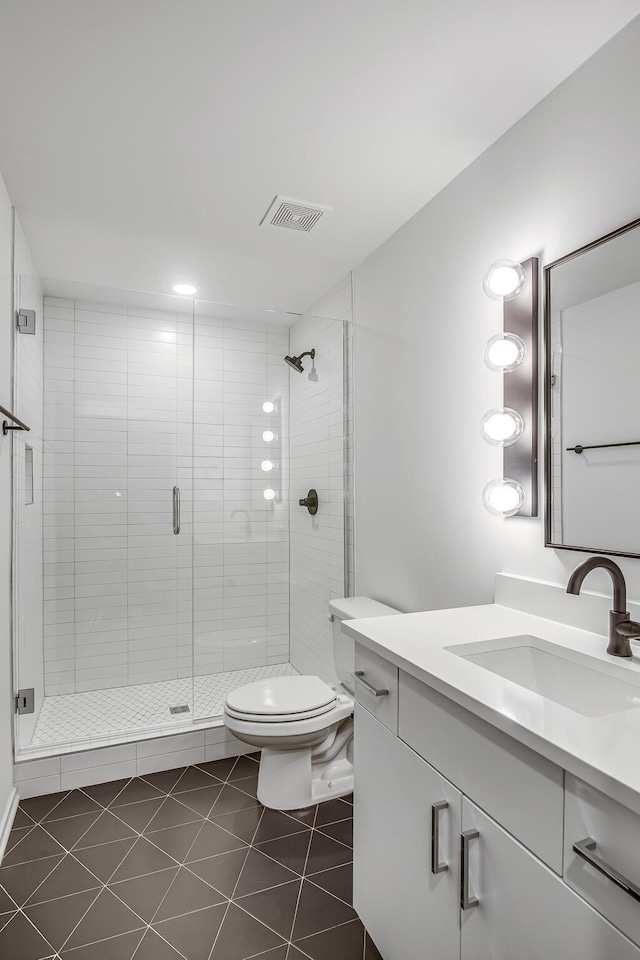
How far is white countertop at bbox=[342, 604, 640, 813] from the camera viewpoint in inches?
28.7

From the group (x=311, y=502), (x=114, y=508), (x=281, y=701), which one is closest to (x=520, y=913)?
(x=281, y=701)

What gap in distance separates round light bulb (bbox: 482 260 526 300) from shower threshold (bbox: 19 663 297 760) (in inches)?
89.0

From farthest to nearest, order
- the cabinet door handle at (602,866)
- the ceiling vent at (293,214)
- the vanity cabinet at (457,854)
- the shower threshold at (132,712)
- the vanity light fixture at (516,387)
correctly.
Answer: the shower threshold at (132,712) → the ceiling vent at (293,214) → the vanity light fixture at (516,387) → the vanity cabinet at (457,854) → the cabinet door handle at (602,866)

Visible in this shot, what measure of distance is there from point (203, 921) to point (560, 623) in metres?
1.34

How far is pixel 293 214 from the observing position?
2.22m

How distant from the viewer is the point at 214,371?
9.87 ft

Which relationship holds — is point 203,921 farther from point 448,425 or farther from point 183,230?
point 183,230

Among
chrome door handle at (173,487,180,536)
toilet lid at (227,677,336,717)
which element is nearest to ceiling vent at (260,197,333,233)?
chrome door handle at (173,487,180,536)

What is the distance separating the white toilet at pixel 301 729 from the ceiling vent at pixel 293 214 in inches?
65.9

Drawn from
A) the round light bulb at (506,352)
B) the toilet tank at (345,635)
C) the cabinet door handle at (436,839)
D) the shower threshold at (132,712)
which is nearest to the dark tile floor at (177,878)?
the shower threshold at (132,712)

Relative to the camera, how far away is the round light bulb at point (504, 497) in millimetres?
1614

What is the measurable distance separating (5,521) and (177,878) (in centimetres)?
140

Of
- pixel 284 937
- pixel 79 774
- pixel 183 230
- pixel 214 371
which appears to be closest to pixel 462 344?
pixel 183 230

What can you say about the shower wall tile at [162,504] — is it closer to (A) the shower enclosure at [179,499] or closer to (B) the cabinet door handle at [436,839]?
(A) the shower enclosure at [179,499]
